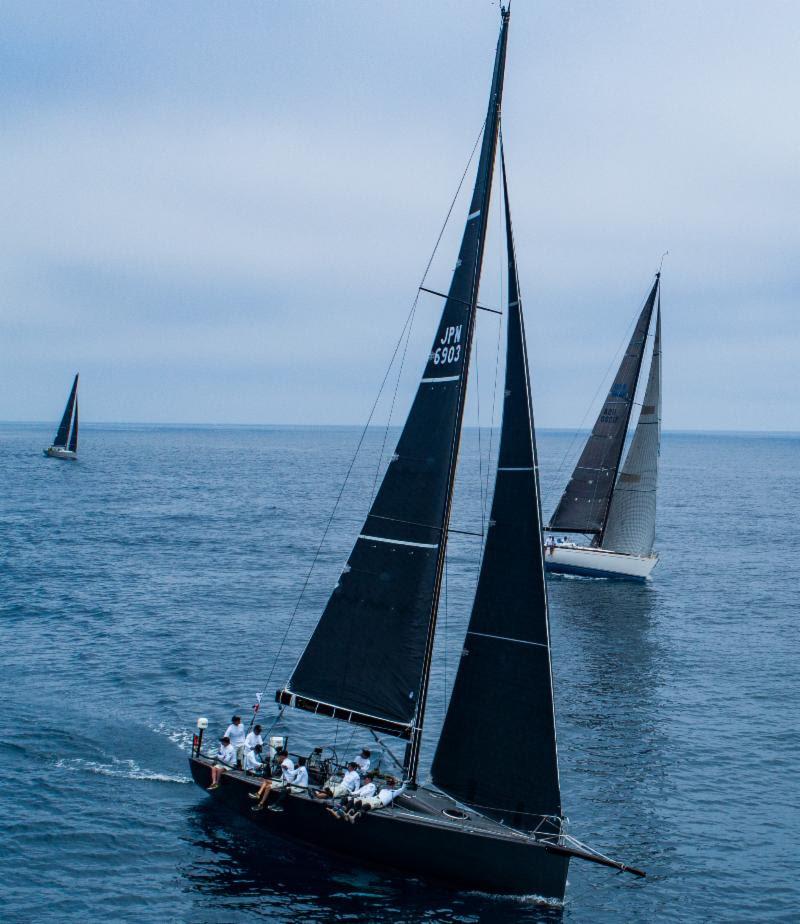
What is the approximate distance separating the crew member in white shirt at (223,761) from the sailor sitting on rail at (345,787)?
302 cm

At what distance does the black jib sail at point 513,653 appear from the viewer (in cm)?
2112

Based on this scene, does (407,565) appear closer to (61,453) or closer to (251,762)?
(251,762)

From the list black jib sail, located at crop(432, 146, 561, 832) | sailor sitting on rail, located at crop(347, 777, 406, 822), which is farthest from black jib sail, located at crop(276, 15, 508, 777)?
black jib sail, located at crop(432, 146, 561, 832)

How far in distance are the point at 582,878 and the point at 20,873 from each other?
46.0 ft

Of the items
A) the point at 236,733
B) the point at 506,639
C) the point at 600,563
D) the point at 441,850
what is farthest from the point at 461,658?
the point at 600,563

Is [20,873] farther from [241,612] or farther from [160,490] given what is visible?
[160,490]

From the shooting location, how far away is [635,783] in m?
29.3

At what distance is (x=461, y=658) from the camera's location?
22.0 meters

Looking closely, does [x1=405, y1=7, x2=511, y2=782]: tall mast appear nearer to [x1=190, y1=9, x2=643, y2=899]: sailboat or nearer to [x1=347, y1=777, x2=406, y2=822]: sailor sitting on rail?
[x1=190, y1=9, x2=643, y2=899]: sailboat

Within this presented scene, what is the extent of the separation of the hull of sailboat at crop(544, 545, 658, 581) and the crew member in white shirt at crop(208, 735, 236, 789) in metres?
38.8

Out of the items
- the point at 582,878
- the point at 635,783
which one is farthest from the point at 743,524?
the point at 582,878

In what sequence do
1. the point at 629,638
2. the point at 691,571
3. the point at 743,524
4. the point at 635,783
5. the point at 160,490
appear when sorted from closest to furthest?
the point at 635,783, the point at 629,638, the point at 691,571, the point at 743,524, the point at 160,490

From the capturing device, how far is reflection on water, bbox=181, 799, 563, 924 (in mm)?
21172

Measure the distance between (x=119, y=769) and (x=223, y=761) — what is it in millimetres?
5505
